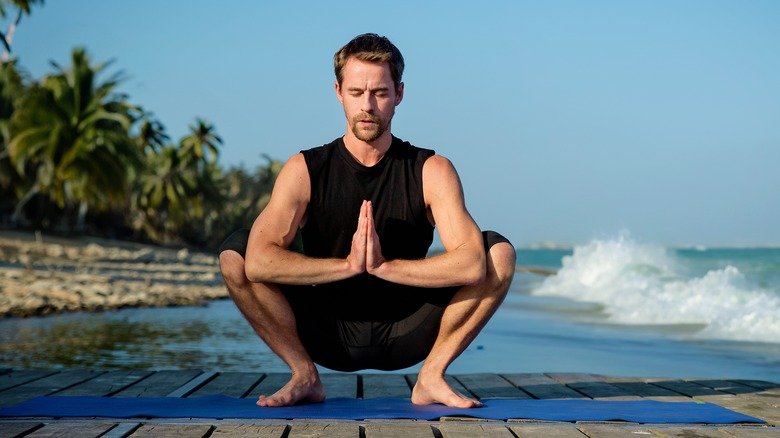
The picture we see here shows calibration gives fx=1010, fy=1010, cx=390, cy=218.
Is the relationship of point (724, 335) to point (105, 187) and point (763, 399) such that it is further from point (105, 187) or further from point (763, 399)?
point (105, 187)

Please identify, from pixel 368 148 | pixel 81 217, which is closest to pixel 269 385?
pixel 368 148

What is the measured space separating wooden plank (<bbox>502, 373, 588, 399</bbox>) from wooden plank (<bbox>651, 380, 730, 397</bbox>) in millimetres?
482

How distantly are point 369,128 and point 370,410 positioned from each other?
100 cm

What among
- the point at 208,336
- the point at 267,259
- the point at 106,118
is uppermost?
the point at 106,118

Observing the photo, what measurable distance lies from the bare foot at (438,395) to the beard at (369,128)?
93 cm

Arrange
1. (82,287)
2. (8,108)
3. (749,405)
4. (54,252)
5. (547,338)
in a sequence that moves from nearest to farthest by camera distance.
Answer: (749,405) → (547,338) → (82,287) → (54,252) → (8,108)

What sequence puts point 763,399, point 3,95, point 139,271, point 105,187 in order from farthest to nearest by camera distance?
1. point 3,95
2. point 105,187
3. point 139,271
4. point 763,399

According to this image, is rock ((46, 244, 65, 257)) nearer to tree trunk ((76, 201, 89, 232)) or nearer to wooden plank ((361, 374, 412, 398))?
tree trunk ((76, 201, 89, 232))

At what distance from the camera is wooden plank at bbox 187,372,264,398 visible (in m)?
4.24

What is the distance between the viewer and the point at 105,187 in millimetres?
32781

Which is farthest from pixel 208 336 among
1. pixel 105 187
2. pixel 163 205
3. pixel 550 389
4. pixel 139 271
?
pixel 163 205

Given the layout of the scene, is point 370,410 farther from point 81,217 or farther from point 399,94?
point 81,217

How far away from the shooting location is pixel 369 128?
11.8 feet

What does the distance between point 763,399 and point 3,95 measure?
3607cm
